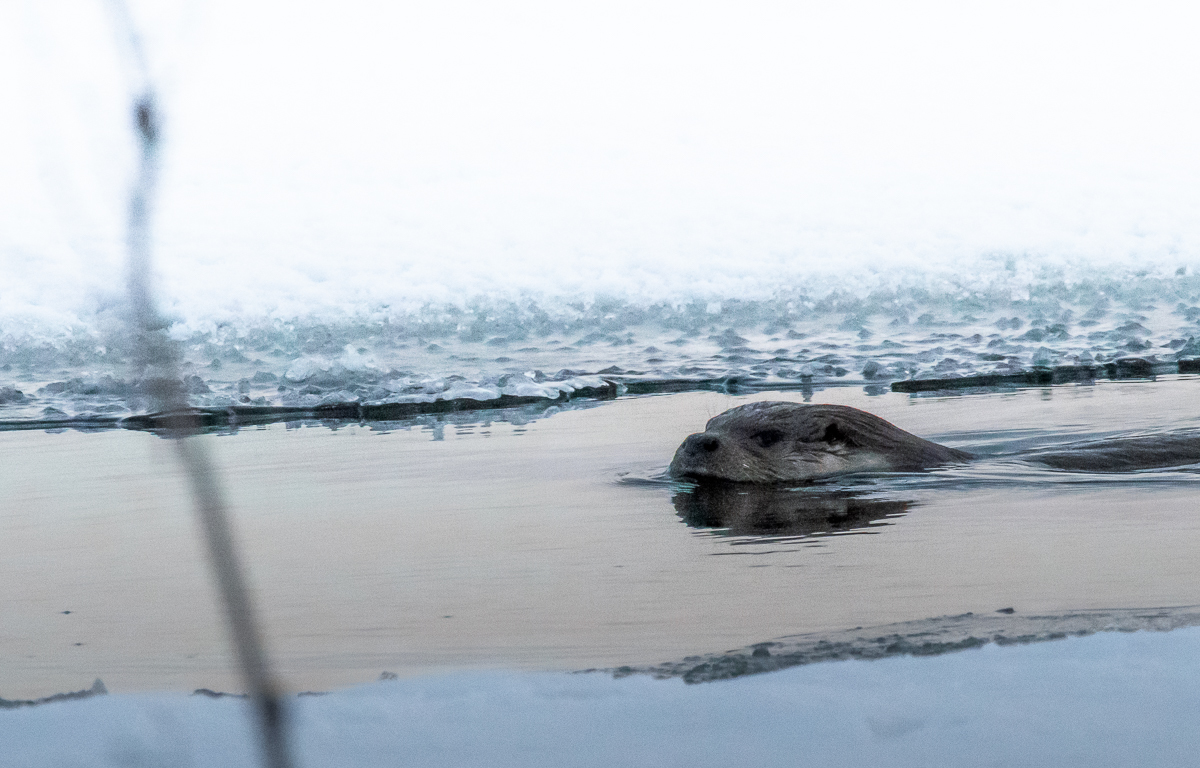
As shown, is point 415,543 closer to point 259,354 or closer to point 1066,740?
point 1066,740

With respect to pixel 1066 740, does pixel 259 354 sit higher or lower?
higher

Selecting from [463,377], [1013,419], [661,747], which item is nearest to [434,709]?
[661,747]

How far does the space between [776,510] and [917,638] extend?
196 cm

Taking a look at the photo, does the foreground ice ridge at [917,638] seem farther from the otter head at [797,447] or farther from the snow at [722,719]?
the otter head at [797,447]

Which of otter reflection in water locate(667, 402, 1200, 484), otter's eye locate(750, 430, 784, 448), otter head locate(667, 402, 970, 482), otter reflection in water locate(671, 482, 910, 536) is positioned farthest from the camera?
otter's eye locate(750, 430, 784, 448)

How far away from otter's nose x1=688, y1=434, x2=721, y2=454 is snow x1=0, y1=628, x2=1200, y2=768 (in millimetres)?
2907

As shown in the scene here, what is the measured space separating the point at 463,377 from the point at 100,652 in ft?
23.7

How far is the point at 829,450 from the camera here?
5512mm

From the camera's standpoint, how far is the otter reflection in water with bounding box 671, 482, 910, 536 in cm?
395

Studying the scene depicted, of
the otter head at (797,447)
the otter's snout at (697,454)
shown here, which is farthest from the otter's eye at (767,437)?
the otter's snout at (697,454)

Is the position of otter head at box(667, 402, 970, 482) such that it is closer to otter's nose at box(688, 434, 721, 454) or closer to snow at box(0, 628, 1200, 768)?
otter's nose at box(688, 434, 721, 454)

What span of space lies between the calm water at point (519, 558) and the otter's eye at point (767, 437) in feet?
1.42

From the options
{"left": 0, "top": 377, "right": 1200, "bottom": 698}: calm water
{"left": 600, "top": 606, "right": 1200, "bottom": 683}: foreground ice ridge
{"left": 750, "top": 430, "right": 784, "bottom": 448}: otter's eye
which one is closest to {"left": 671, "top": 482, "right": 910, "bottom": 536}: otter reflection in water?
{"left": 0, "top": 377, "right": 1200, "bottom": 698}: calm water

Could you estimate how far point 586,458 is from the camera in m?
5.80
